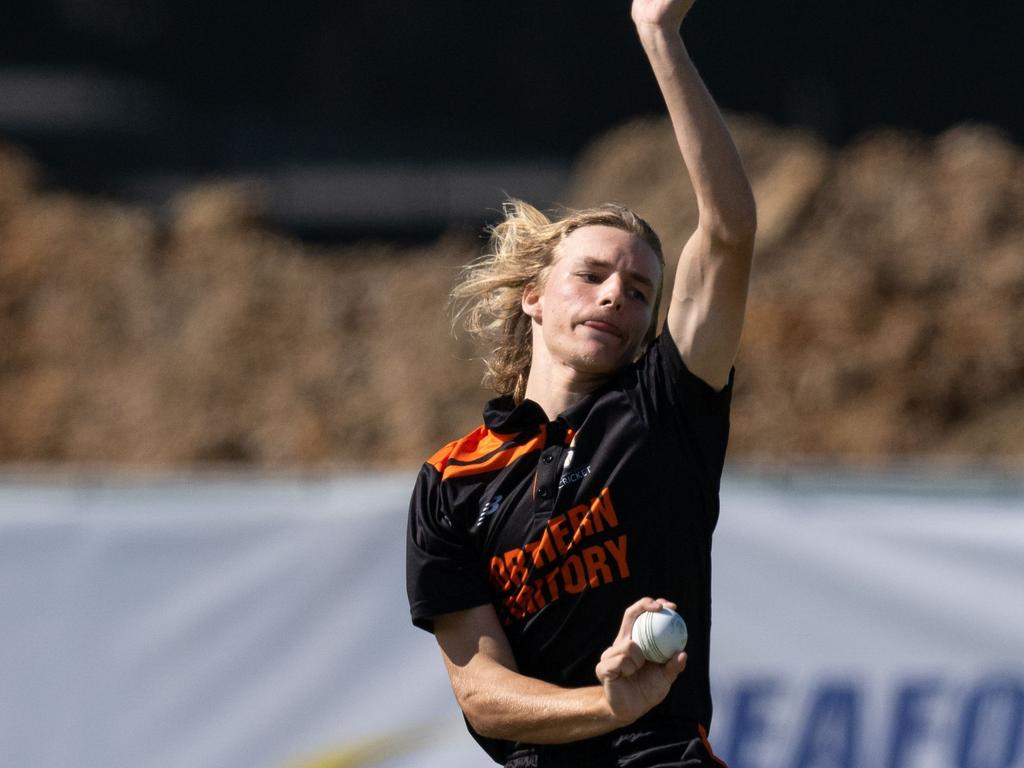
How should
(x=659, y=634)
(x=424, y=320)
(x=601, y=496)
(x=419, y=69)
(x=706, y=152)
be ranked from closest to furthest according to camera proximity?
(x=659, y=634) → (x=706, y=152) → (x=601, y=496) → (x=424, y=320) → (x=419, y=69)

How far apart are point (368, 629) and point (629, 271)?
2.32 meters

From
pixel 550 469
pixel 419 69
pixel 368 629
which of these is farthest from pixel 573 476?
pixel 419 69

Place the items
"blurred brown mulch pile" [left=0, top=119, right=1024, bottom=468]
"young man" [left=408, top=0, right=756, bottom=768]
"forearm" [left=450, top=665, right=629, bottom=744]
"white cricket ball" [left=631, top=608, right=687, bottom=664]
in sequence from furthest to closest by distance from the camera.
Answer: "blurred brown mulch pile" [left=0, top=119, right=1024, bottom=468], "young man" [left=408, top=0, right=756, bottom=768], "forearm" [left=450, top=665, right=629, bottom=744], "white cricket ball" [left=631, top=608, right=687, bottom=664]

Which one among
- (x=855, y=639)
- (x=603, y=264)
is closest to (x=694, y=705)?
(x=603, y=264)

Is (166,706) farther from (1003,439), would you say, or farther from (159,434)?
(1003,439)

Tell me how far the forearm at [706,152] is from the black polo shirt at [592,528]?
8.6 inches

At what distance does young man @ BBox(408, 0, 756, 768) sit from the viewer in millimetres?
2326

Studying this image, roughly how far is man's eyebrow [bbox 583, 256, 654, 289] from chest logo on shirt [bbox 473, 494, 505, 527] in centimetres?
43

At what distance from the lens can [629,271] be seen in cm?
253

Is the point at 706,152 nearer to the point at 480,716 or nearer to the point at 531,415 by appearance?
the point at 531,415

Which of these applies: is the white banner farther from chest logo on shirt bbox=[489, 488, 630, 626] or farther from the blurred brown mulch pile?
the blurred brown mulch pile

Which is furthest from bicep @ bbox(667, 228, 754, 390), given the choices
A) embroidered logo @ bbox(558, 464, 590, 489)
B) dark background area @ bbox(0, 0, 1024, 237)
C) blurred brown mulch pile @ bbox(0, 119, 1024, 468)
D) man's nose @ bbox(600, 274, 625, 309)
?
dark background area @ bbox(0, 0, 1024, 237)

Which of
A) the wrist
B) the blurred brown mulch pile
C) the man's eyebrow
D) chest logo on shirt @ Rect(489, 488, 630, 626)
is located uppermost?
the blurred brown mulch pile

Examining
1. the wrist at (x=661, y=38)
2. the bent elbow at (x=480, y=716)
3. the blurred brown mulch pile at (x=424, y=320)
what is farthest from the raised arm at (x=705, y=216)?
the blurred brown mulch pile at (x=424, y=320)
